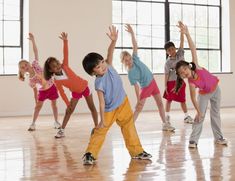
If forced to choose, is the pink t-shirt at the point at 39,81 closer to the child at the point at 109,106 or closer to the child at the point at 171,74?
the child at the point at 171,74

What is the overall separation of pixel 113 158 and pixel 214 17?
22.7ft

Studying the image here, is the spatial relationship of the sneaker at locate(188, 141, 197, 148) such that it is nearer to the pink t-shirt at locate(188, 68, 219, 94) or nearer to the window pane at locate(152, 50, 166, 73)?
the pink t-shirt at locate(188, 68, 219, 94)

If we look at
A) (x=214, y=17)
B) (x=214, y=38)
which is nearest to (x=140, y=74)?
(x=214, y=38)

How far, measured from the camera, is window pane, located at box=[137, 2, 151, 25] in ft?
28.8

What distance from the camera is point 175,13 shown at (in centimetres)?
913

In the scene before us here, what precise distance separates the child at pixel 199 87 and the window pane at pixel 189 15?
559 cm

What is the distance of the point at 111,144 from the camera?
413cm

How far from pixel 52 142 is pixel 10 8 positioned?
412 centimetres

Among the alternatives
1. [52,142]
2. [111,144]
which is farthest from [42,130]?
[111,144]

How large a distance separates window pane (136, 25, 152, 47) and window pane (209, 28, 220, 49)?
1578mm

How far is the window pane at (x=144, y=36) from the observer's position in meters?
8.79

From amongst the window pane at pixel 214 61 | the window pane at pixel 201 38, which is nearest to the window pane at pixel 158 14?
the window pane at pixel 201 38

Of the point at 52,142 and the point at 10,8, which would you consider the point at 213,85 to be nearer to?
the point at 52,142

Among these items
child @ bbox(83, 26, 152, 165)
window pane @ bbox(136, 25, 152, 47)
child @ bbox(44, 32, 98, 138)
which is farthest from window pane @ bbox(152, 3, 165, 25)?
child @ bbox(83, 26, 152, 165)
